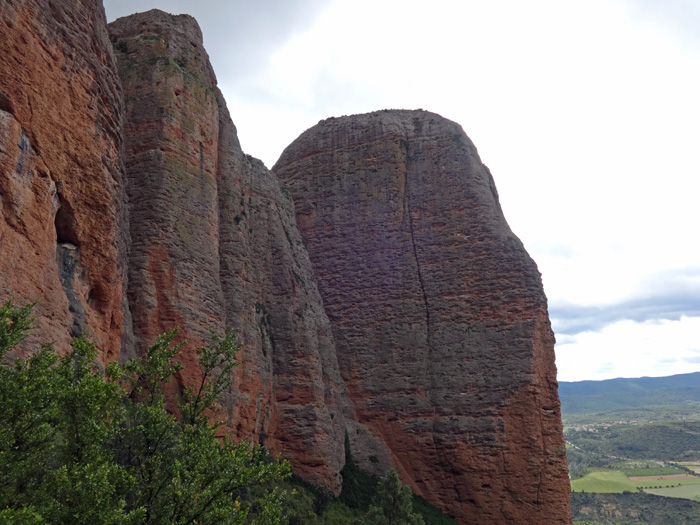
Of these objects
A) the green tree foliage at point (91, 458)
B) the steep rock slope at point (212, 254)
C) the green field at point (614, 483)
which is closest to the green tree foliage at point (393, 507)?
the steep rock slope at point (212, 254)

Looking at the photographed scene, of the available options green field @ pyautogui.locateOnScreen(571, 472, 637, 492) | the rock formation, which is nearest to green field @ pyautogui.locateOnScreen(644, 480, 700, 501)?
green field @ pyautogui.locateOnScreen(571, 472, 637, 492)

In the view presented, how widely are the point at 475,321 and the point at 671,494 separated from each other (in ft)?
363

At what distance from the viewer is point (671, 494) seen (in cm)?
11144

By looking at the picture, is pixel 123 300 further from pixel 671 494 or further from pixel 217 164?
pixel 671 494

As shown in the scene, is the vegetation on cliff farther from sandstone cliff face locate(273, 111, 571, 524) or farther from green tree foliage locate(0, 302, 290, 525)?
sandstone cliff face locate(273, 111, 571, 524)

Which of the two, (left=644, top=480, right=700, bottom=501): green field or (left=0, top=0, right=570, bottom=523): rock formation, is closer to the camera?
(left=0, top=0, right=570, bottom=523): rock formation

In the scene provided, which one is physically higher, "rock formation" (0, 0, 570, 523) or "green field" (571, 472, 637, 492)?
"rock formation" (0, 0, 570, 523)

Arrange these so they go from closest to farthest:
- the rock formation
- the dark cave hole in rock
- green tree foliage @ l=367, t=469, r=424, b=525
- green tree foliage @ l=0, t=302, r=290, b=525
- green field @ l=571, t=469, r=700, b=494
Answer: green tree foliage @ l=0, t=302, r=290, b=525 < the rock formation < the dark cave hole in rock < green tree foliage @ l=367, t=469, r=424, b=525 < green field @ l=571, t=469, r=700, b=494

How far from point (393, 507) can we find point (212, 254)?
17975 mm

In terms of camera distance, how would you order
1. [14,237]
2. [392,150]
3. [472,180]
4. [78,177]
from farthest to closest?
[392,150] < [472,180] < [78,177] < [14,237]

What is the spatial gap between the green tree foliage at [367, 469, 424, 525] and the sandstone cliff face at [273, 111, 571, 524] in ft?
21.0

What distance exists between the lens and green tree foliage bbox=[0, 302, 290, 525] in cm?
831

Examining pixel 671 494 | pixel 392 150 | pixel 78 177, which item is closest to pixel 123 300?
pixel 78 177

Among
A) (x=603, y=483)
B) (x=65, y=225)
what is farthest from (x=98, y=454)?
(x=603, y=483)
